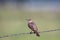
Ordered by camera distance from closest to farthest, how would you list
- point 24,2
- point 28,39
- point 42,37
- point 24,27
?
point 28,39 → point 42,37 → point 24,27 → point 24,2

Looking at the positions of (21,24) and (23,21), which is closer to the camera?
(21,24)

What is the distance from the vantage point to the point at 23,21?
7.74 meters

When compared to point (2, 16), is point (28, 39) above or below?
above

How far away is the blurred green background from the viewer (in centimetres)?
625

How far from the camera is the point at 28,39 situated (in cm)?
539

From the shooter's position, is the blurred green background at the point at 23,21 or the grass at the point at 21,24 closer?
the grass at the point at 21,24

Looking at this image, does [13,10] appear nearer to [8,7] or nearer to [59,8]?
[8,7]

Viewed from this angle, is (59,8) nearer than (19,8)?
Yes

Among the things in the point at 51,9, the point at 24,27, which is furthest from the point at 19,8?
the point at 24,27

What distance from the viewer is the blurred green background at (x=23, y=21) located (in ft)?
20.5

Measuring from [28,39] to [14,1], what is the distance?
5.55 m

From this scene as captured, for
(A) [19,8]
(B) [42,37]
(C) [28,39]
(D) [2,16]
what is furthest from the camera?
(A) [19,8]

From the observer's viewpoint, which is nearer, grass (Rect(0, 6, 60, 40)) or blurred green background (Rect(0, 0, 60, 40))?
grass (Rect(0, 6, 60, 40))

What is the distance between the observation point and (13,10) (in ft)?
31.1
